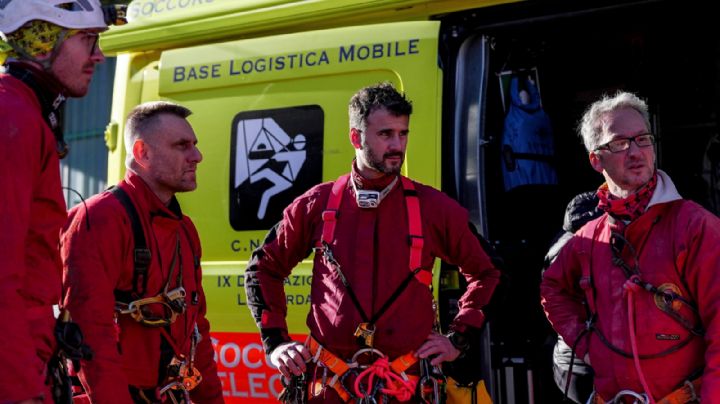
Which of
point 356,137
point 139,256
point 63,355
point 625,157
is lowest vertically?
point 63,355

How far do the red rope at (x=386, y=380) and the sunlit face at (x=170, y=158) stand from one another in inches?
37.0

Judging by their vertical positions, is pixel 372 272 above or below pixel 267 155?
below

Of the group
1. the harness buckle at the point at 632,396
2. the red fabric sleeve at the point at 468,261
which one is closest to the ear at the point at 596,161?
the red fabric sleeve at the point at 468,261

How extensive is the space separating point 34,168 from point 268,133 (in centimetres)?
236

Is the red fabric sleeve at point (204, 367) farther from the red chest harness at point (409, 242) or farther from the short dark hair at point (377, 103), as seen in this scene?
the short dark hair at point (377, 103)

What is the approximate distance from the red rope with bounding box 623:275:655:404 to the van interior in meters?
0.63

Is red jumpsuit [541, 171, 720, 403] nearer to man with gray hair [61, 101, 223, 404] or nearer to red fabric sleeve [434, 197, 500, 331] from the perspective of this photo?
red fabric sleeve [434, 197, 500, 331]

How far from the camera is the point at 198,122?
4801mm

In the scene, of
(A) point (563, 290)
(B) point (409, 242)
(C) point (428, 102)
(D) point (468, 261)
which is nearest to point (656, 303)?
(A) point (563, 290)

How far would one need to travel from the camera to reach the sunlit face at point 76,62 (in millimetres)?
2449

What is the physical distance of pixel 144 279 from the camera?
318cm

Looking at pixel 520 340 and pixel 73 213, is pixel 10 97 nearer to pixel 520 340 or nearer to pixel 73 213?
pixel 73 213

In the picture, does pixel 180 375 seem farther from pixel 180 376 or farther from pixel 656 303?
pixel 656 303

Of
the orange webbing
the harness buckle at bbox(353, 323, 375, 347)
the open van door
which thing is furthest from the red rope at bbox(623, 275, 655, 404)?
the open van door
